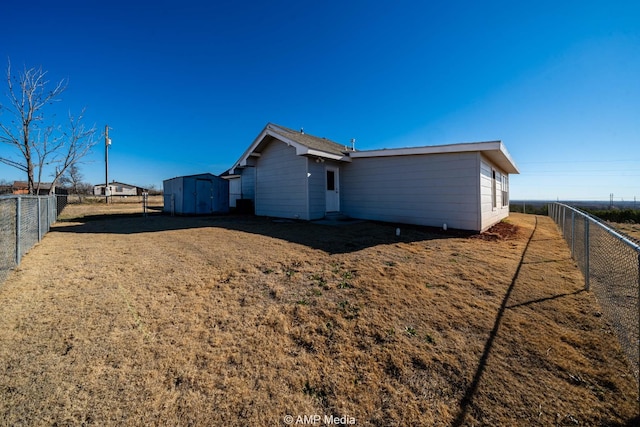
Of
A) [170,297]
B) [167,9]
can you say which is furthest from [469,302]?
[167,9]

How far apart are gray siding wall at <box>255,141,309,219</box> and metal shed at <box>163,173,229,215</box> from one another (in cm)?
304

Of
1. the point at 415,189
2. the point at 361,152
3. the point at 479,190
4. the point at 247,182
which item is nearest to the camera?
the point at 479,190

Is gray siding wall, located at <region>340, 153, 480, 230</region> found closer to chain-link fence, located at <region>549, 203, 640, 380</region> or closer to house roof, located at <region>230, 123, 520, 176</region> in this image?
house roof, located at <region>230, 123, 520, 176</region>

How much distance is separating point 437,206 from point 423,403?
7.98 metres

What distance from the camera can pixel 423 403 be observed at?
6.45ft

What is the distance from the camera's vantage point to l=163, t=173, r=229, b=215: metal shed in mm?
13492

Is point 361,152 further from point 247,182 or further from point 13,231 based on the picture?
point 13,231

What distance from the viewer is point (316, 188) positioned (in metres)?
10.5

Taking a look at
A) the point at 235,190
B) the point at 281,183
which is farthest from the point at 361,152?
the point at 235,190

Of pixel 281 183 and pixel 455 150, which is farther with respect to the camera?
pixel 281 183

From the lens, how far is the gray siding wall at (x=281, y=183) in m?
10.4

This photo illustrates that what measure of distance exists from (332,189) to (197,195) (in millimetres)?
7318

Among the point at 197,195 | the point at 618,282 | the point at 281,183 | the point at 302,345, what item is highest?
the point at 281,183

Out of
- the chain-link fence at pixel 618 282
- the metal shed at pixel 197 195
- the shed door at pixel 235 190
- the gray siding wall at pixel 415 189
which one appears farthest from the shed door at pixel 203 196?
the chain-link fence at pixel 618 282
